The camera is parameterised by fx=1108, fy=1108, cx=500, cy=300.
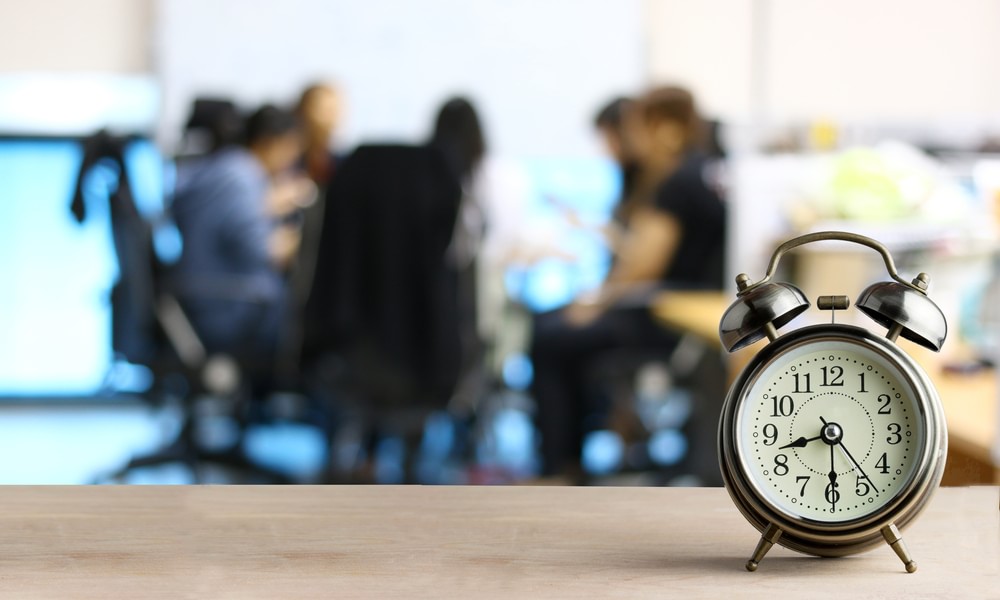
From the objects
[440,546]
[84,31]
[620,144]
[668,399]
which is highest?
[84,31]

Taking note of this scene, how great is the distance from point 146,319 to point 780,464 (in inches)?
116

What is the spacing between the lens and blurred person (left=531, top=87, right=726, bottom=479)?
3.34 meters

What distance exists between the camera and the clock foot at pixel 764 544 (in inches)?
24.5

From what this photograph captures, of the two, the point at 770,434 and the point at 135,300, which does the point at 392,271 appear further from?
the point at 770,434

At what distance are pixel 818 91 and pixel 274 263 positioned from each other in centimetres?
235

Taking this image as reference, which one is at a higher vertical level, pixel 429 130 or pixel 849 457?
pixel 849 457

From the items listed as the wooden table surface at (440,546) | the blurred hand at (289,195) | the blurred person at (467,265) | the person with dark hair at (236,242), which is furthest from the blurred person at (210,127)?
the wooden table surface at (440,546)

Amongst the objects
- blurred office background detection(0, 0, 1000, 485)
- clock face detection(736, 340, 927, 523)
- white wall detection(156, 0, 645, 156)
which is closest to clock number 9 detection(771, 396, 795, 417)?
clock face detection(736, 340, 927, 523)

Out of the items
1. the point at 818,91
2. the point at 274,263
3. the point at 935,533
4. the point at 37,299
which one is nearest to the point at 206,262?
the point at 274,263

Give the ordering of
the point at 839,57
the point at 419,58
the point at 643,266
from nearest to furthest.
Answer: the point at 643,266 → the point at 419,58 → the point at 839,57

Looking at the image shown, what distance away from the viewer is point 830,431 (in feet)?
2.09

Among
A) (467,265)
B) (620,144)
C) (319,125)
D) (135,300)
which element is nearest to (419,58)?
(319,125)

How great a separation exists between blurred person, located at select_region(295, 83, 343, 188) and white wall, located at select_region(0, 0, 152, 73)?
28.4 inches

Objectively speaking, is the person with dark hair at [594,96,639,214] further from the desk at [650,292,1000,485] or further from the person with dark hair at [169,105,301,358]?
the person with dark hair at [169,105,301,358]
